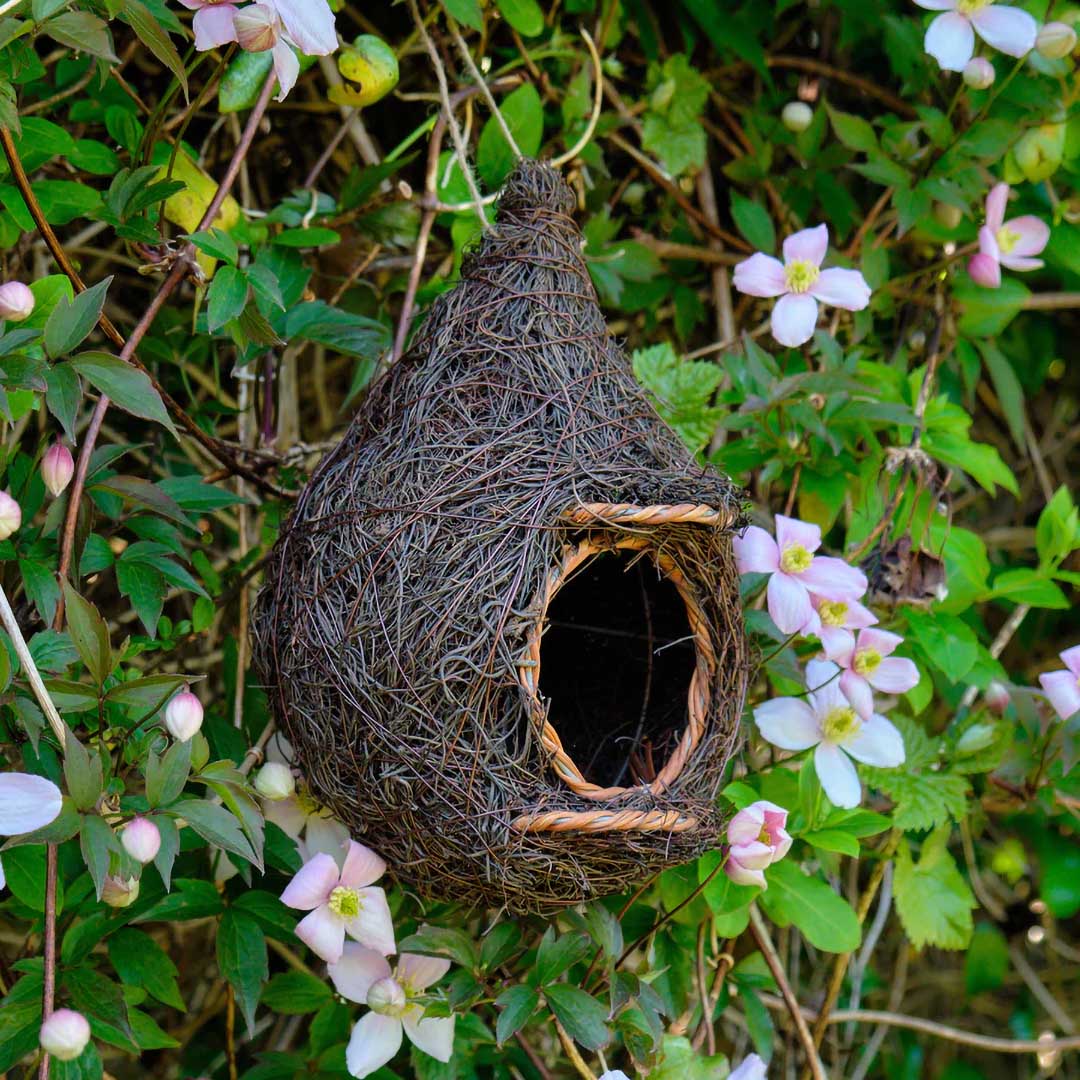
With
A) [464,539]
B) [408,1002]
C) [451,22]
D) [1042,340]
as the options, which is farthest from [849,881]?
[451,22]

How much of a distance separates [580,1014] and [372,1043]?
0.19m

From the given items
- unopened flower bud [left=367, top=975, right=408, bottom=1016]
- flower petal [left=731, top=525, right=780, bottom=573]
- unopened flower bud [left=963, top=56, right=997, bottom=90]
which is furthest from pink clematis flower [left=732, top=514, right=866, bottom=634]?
unopened flower bud [left=963, top=56, right=997, bottom=90]

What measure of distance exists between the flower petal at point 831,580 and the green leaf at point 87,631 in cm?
62

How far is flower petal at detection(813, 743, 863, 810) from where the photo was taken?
123 cm

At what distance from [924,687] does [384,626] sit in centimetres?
68

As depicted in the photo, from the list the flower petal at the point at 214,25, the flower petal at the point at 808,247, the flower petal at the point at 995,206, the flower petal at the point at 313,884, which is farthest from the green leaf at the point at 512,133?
the flower petal at the point at 313,884

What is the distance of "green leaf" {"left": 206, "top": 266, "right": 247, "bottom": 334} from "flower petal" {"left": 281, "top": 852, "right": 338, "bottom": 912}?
453mm

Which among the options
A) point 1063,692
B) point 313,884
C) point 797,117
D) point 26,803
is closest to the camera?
point 26,803

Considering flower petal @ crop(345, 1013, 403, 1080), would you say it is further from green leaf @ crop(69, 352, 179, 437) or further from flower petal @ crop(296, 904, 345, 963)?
green leaf @ crop(69, 352, 179, 437)

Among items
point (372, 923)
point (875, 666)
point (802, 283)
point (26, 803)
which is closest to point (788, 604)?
point (875, 666)

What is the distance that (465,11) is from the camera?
53.2 inches

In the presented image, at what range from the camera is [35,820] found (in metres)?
0.86

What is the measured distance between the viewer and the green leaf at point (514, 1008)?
3.61 feet

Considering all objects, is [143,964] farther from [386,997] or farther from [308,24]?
[308,24]
